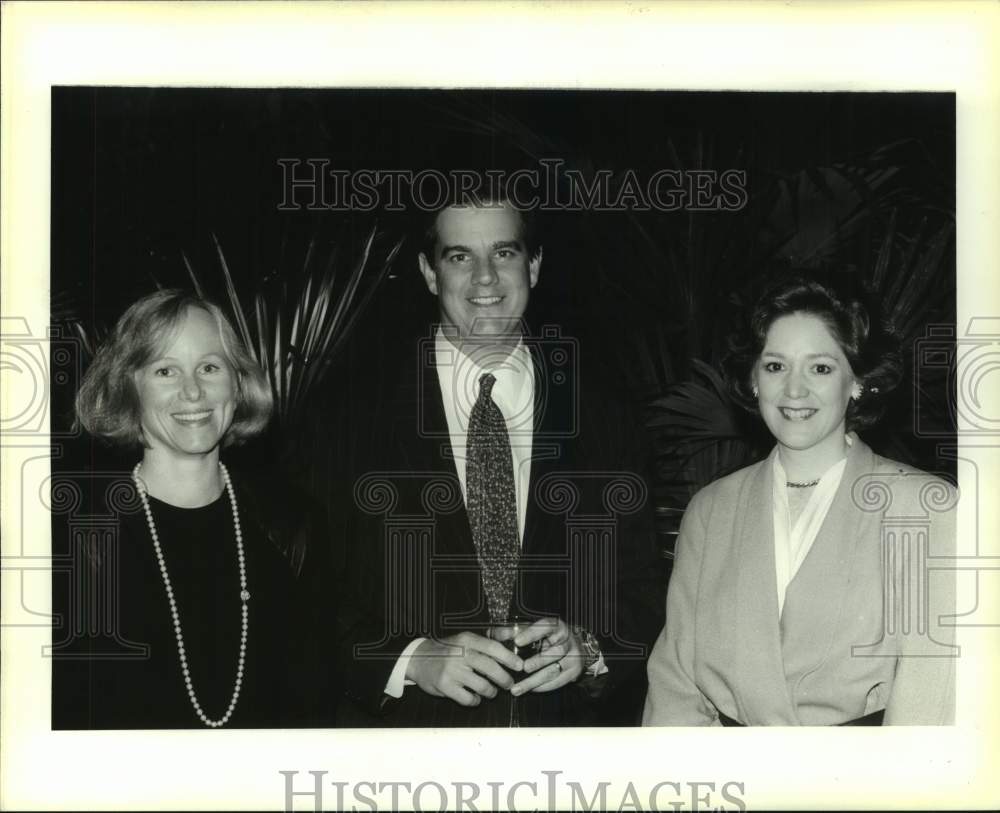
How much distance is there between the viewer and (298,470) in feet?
9.14

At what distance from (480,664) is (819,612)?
0.79 m

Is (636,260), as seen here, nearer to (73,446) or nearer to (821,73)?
(821,73)

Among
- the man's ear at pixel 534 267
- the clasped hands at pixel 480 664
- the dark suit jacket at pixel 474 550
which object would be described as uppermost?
the man's ear at pixel 534 267

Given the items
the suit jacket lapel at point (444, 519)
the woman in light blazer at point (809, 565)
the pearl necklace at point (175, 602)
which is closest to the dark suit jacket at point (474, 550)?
the suit jacket lapel at point (444, 519)

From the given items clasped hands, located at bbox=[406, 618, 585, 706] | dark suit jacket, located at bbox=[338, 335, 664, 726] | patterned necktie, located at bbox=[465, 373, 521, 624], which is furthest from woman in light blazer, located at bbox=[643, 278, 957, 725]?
patterned necktie, located at bbox=[465, 373, 521, 624]

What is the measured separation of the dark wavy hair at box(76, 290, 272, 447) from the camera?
276 centimetres

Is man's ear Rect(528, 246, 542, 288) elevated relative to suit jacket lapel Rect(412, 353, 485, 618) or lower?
elevated

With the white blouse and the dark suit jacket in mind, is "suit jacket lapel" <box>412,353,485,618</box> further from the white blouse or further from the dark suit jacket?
the white blouse

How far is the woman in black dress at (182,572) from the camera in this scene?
9.06 ft

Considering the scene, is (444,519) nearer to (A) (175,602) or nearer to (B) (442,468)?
(B) (442,468)

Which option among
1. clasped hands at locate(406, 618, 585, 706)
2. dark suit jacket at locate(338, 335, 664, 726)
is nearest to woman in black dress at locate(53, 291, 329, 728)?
dark suit jacket at locate(338, 335, 664, 726)

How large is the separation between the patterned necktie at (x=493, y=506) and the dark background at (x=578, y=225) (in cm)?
26

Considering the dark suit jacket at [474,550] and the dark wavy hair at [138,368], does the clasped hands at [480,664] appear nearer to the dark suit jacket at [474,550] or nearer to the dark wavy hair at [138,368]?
the dark suit jacket at [474,550]

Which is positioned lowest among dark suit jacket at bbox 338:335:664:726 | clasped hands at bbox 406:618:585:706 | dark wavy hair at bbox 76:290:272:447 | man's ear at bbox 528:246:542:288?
clasped hands at bbox 406:618:585:706
